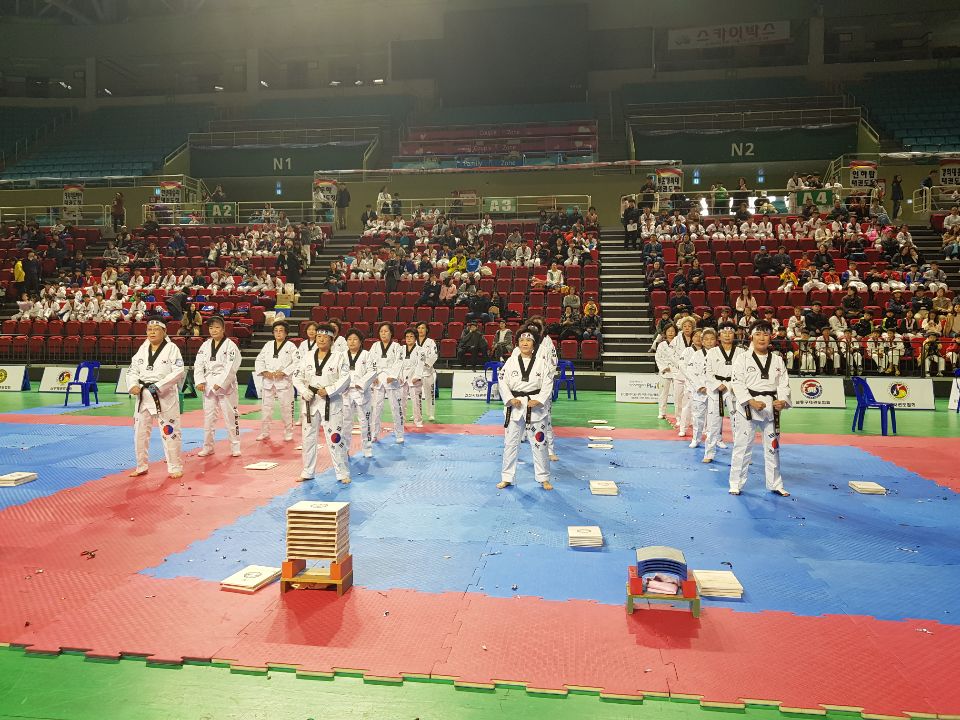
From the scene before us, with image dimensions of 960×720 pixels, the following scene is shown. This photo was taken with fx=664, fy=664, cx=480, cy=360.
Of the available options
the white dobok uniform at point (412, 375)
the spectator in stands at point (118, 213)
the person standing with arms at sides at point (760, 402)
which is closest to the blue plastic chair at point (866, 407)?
the person standing with arms at sides at point (760, 402)

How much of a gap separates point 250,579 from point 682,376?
857 centimetres

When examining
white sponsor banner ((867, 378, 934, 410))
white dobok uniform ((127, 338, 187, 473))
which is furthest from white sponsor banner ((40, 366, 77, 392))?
white sponsor banner ((867, 378, 934, 410))

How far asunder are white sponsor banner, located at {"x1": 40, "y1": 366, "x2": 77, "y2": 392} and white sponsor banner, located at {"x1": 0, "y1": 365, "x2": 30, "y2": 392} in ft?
2.66

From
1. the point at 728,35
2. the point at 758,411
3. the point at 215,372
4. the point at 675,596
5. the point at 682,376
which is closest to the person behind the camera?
the point at 675,596

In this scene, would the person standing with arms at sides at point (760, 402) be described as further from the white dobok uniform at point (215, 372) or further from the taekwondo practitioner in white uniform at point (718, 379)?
the white dobok uniform at point (215, 372)

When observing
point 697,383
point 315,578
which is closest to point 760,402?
point 697,383

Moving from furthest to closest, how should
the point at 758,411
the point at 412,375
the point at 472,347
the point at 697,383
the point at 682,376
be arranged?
the point at 472,347 → the point at 412,375 → the point at 682,376 → the point at 697,383 → the point at 758,411

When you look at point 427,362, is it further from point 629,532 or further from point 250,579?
point 250,579

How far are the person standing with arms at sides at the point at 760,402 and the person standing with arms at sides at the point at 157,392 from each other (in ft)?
23.4

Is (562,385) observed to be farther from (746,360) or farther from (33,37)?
(33,37)

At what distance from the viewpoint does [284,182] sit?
3197 centimetres

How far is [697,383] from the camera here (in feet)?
33.8

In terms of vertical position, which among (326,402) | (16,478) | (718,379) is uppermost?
(718,379)

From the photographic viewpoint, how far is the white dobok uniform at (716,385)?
9.37 metres
